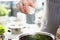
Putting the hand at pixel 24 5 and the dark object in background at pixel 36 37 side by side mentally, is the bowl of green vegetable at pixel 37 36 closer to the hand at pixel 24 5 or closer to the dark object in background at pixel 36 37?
the dark object in background at pixel 36 37

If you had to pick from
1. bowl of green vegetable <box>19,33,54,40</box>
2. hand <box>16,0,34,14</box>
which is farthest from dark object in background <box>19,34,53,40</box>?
hand <box>16,0,34,14</box>

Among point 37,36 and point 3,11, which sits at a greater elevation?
point 3,11

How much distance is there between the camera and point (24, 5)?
0.70 m

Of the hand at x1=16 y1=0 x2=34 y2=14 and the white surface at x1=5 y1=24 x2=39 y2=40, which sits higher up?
the hand at x1=16 y1=0 x2=34 y2=14

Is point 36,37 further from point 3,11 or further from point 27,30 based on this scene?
point 3,11

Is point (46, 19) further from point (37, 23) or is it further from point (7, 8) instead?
point (7, 8)

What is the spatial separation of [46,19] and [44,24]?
1.0 inches

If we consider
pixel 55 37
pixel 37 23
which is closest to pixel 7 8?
pixel 37 23

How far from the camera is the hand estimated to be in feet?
2.25

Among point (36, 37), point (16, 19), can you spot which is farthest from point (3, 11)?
point (36, 37)

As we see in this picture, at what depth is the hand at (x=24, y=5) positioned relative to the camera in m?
0.69

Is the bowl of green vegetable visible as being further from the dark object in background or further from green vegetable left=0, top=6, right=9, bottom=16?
green vegetable left=0, top=6, right=9, bottom=16

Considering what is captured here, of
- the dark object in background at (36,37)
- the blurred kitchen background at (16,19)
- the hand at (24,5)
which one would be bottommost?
the dark object in background at (36,37)

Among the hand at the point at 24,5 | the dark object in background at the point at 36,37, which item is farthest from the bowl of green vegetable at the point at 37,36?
the hand at the point at 24,5
